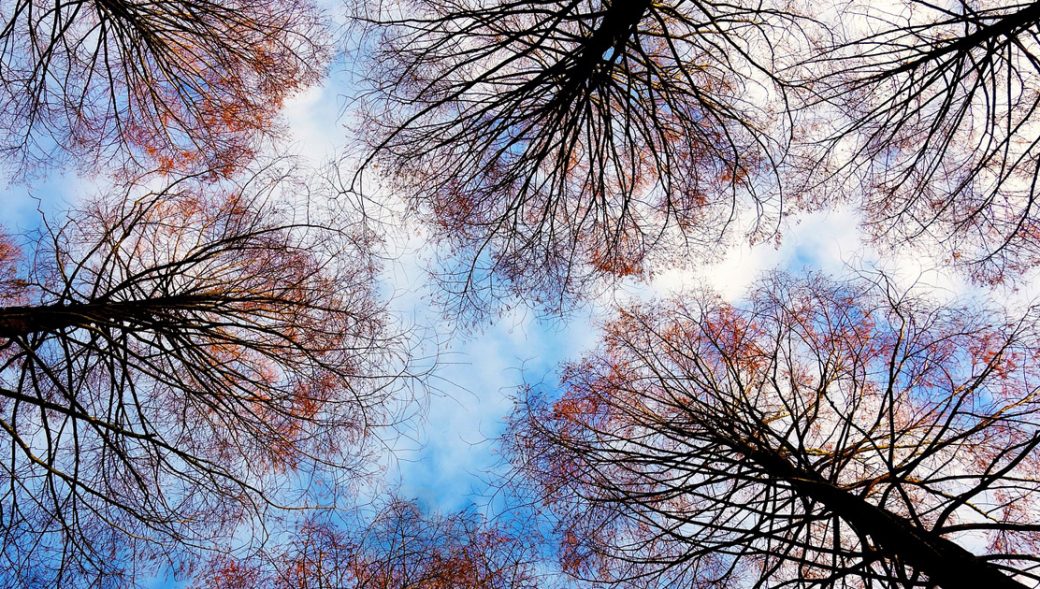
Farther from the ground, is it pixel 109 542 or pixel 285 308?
pixel 285 308

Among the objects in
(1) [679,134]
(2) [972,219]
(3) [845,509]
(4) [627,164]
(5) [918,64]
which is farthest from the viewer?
(4) [627,164]

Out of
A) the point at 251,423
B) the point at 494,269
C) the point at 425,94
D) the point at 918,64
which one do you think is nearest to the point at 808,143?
the point at 918,64

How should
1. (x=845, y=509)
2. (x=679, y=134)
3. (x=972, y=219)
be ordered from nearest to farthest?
(x=845, y=509) < (x=972, y=219) < (x=679, y=134)

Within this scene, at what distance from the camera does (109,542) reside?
5.91 meters

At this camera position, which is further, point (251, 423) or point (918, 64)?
point (251, 423)

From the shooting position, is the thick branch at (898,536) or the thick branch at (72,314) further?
the thick branch at (72,314)

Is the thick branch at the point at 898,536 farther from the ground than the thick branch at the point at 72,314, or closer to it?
closer to it

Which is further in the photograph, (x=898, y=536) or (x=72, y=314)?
(x=72, y=314)

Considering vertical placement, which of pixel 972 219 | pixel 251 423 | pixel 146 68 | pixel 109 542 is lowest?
pixel 109 542

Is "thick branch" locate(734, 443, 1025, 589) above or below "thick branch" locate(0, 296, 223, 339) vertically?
below

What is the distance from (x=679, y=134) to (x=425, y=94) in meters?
3.42

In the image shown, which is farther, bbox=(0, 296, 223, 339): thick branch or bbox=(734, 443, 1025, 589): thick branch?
bbox=(0, 296, 223, 339): thick branch

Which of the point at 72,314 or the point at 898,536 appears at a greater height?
the point at 72,314

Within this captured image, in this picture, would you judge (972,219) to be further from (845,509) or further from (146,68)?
(146,68)
